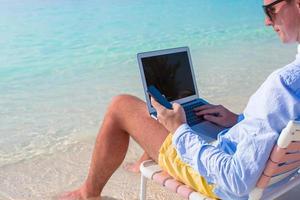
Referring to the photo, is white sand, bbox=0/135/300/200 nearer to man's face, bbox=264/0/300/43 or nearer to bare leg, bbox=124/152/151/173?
bare leg, bbox=124/152/151/173

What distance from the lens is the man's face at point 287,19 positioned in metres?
1.83

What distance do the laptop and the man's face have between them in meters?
0.75

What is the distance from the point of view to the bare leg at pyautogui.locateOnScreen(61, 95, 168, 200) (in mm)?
2465

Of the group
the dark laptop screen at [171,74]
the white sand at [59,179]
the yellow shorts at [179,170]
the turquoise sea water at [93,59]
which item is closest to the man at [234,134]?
the yellow shorts at [179,170]

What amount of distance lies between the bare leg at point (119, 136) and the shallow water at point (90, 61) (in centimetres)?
90

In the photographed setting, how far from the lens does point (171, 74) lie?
8.64 feet

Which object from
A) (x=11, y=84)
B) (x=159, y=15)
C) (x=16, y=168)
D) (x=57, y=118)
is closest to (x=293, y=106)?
(x=16, y=168)

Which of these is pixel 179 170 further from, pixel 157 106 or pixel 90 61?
pixel 90 61

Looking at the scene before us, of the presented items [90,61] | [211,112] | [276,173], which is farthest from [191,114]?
[90,61]

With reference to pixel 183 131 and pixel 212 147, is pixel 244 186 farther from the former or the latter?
pixel 183 131

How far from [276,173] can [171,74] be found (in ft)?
2.98

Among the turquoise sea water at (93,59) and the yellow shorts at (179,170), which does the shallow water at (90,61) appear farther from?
the yellow shorts at (179,170)

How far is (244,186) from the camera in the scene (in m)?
1.89

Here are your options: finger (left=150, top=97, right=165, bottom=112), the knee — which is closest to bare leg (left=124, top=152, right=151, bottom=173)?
the knee
